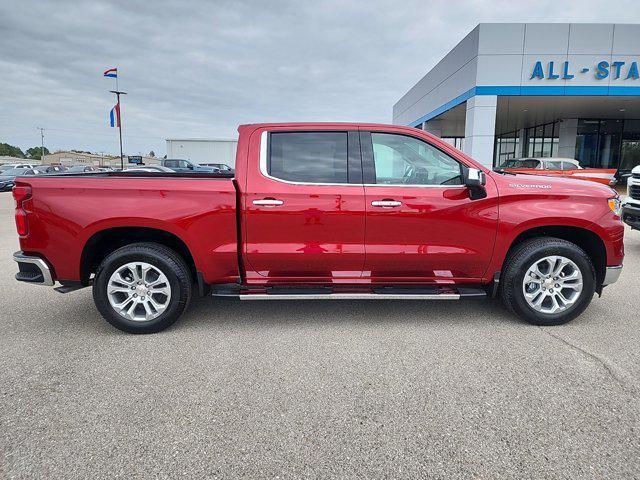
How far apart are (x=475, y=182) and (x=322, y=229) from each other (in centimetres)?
138

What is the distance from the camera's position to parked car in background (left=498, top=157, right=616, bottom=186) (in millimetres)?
16375

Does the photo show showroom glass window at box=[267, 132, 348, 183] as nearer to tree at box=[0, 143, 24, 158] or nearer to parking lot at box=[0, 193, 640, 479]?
parking lot at box=[0, 193, 640, 479]

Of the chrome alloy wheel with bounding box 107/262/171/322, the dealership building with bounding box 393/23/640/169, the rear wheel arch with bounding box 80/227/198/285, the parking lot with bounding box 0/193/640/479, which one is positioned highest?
the dealership building with bounding box 393/23/640/169

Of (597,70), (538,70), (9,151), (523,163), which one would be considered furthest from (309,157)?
(9,151)

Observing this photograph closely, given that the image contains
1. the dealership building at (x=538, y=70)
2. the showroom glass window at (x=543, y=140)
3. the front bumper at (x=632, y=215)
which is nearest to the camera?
the front bumper at (x=632, y=215)

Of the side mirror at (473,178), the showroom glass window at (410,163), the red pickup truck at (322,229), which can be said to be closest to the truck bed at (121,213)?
the red pickup truck at (322,229)

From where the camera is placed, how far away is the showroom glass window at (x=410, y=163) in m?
4.09

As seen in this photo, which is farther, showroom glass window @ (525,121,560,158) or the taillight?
showroom glass window @ (525,121,560,158)

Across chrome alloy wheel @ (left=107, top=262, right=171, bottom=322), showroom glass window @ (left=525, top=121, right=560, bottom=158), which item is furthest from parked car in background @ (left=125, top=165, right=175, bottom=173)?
showroom glass window @ (left=525, top=121, right=560, bottom=158)

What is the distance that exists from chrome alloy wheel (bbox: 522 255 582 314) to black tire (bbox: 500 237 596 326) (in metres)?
0.03

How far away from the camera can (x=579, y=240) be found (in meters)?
4.43

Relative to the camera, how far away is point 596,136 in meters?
28.7

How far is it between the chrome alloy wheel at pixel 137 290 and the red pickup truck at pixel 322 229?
13 millimetres

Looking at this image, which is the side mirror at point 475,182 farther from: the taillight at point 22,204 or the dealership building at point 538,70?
the dealership building at point 538,70
